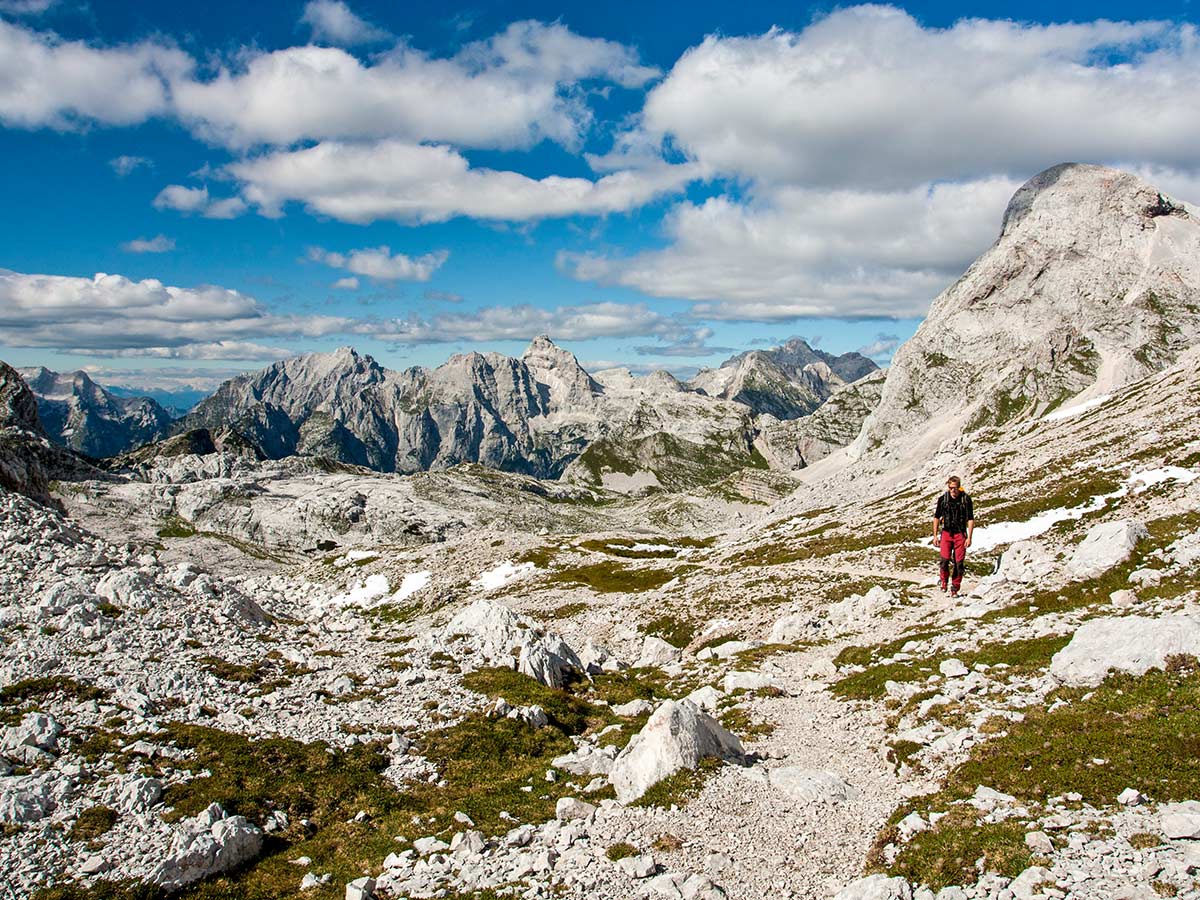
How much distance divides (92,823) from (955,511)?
36.4 meters

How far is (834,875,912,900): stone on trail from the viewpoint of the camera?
40.7ft

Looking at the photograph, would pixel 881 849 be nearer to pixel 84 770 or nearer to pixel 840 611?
pixel 84 770

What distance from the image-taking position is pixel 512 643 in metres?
34.2

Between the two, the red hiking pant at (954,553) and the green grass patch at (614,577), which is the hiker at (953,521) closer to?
the red hiking pant at (954,553)

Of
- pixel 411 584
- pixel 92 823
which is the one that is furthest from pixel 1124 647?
pixel 411 584

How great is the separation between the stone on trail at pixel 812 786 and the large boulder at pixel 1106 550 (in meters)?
20.5

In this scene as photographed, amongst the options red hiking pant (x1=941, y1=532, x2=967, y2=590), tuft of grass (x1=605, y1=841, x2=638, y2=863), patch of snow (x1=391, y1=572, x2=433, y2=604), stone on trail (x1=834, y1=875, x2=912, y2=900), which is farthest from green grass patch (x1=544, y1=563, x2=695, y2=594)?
stone on trail (x1=834, y1=875, x2=912, y2=900)

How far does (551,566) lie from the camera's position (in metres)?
90.3

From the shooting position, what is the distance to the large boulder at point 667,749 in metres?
19.0

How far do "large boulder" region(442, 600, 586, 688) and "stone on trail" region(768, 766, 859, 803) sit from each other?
14.7m

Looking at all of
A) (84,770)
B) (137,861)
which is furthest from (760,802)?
(84,770)

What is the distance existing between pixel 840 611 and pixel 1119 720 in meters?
24.1

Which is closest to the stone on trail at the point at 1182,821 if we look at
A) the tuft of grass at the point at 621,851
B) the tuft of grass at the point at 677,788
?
the tuft of grass at the point at 677,788

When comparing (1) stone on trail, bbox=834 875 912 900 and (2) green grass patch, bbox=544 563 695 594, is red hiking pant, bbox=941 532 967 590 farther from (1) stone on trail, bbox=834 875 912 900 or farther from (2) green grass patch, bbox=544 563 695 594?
(2) green grass patch, bbox=544 563 695 594
